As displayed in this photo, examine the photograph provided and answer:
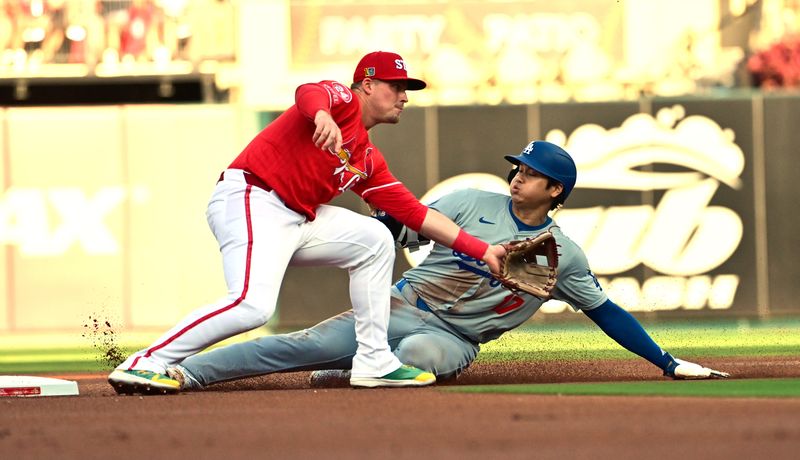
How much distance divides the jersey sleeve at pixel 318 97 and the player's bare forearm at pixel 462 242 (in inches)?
27.5

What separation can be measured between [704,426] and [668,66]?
14.2 m

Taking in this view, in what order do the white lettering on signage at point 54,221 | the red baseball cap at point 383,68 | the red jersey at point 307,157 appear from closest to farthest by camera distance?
→ 1. the red jersey at point 307,157
2. the red baseball cap at point 383,68
3. the white lettering on signage at point 54,221

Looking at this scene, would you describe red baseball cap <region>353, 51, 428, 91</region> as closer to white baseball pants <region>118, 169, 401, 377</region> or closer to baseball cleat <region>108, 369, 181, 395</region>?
white baseball pants <region>118, 169, 401, 377</region>

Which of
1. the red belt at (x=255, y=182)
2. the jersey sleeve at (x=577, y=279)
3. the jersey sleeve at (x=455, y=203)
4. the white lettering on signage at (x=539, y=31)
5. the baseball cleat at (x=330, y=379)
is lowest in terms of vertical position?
the baseball cleat at (x=330, y=379)

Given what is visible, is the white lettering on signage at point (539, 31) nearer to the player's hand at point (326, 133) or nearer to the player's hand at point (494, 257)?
the player's hand at point (494, 257)

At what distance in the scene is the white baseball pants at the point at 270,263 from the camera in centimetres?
544

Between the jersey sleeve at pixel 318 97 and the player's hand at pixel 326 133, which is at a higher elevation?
the jersey sleeve at pixel 318 97

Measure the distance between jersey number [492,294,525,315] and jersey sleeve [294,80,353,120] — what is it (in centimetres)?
129

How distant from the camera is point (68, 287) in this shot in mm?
13664

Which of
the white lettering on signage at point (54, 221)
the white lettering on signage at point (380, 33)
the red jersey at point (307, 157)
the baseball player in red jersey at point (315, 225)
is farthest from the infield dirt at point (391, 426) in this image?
the white lettering on signage at point (380, 33)

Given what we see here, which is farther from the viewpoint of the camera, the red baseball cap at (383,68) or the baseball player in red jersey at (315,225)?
the red baseball cap at (383,68)

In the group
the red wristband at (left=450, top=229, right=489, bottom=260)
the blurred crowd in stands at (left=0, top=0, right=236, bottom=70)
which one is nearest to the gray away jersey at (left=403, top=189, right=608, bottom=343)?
the red wristband at (left=450, top=229, right=489, bottom=260)

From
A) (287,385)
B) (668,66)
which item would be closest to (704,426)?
(287,385)

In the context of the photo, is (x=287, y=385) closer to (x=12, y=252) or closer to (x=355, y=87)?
(x=355, y=87)
